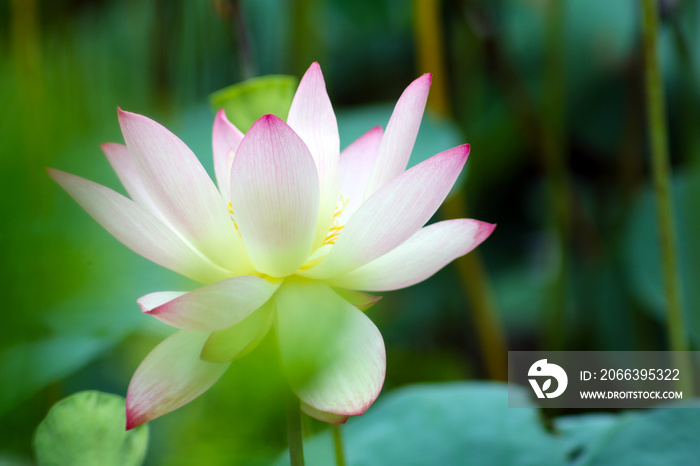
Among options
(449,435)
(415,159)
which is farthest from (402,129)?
(415,159)

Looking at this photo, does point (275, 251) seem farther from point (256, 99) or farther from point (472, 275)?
point (472, 275)

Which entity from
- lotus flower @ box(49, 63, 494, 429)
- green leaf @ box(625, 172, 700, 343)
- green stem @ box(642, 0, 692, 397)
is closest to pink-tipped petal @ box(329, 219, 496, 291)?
lotus flower @ box(49, 63, 494, 429)

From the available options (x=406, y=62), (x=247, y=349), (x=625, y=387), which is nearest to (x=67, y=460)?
(x=247, y=349)

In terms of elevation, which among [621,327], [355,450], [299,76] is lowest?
[621,327]

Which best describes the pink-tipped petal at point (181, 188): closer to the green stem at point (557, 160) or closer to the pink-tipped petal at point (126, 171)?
the pink-tipped petal at point (126, 171)

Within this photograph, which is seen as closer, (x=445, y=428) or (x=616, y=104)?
(x=445, y=428)

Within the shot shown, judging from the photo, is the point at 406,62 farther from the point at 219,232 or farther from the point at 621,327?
the point at 219,232

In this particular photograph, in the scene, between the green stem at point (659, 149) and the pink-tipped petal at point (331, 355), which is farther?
the green stem at point (659, 149)

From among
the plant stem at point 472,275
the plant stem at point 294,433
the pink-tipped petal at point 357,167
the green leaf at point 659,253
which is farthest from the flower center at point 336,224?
A: the green leaf at point 659,253
